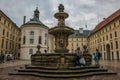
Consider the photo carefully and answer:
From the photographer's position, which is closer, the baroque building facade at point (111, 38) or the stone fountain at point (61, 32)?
the stone fountain at point (61, 32)

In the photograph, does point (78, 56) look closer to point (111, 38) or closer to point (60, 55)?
point (60, 55)

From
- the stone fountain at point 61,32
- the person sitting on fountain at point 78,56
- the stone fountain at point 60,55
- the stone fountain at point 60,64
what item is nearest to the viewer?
the stone fountain at point 60,64

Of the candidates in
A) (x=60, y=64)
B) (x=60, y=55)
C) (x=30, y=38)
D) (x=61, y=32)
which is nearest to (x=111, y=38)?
(x=30, y=38)

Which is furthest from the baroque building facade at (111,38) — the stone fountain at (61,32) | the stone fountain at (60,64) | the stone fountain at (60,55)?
the stone fountain at (60,64)

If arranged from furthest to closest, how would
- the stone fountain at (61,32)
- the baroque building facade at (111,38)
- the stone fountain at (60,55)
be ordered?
the baroque building facade at (111,38), the stone fountain at (61,32), the stone fountain at (60,55)

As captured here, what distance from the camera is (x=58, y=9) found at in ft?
55.7

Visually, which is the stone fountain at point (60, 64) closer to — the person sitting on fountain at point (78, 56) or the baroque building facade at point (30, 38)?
the person sitting on fountain at point (78, 56)

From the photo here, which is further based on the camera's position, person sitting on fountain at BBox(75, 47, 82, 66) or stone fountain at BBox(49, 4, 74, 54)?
stone fountain at BBox(49, 4, 74, 54)

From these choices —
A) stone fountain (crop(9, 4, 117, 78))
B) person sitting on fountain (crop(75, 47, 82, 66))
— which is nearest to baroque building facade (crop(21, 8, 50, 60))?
stone fountain (crop(9, 4, 117, 78))

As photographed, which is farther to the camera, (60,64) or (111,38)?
(111,38)

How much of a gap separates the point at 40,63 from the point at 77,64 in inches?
146

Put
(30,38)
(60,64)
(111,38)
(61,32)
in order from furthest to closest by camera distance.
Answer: (30,38)
(111,38)
(61,32)
(60,64)

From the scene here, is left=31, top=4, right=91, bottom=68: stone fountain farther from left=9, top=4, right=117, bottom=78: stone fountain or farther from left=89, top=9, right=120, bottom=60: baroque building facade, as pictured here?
left=89, top=9, right=120, bottom=60: baroque building facade

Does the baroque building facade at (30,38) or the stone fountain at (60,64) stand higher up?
the baroque building facade at (30,38)
